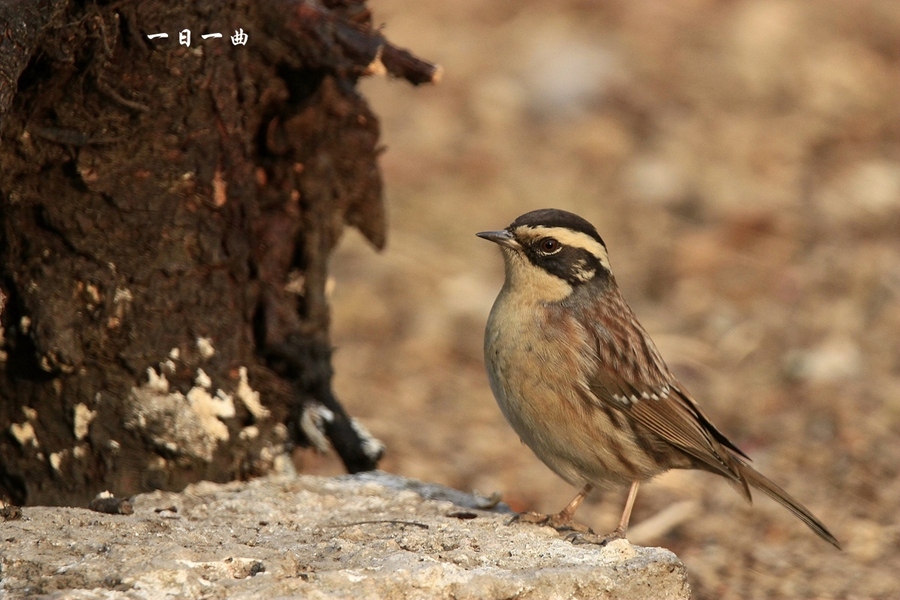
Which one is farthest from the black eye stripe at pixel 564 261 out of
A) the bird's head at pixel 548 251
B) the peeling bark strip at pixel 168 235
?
the peeling bark strip at pixel 168 235

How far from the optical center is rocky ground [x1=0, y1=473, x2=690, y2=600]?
4.02 m

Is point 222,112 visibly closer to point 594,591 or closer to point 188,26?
point 188,26

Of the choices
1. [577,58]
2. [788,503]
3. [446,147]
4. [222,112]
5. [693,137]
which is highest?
[577,58]

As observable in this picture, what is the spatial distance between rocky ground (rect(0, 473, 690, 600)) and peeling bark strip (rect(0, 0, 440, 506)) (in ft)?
1.41

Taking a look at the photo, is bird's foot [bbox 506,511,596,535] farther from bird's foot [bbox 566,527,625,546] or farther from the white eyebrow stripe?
the white eyebrow stripe

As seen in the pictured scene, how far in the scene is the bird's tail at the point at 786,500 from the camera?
5734 mm

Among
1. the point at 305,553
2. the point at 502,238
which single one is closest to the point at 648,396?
the point at 502,238

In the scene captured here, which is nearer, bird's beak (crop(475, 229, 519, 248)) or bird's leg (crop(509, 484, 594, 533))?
bird's leg (crop(509, 484, 594, 533))

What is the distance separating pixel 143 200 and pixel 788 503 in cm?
347

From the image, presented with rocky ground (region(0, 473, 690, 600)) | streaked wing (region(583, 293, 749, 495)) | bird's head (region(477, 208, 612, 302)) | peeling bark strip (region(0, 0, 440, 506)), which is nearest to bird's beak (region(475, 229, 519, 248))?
bird's head (region(477, 208, 612, 302))

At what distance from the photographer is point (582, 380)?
562cm

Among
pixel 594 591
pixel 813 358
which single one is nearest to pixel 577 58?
pixel 813 358

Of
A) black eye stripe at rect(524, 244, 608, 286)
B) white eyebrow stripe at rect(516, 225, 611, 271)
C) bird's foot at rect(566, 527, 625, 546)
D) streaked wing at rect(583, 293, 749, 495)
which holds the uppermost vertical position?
white eyebrow stripe at rect(516, 225, 611, 271)

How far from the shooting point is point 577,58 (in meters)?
13.5
